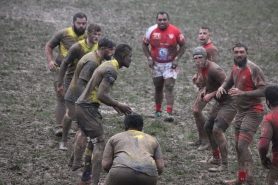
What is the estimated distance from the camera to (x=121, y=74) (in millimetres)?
14445

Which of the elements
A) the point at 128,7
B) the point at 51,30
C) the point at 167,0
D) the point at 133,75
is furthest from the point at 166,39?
the point at 167,0

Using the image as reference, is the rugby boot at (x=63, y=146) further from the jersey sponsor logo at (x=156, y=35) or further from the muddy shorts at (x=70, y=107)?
the jersey sponsor logo at (x=156, y=35)

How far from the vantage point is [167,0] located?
74.1 ft

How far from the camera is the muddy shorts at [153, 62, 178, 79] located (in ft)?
37.3

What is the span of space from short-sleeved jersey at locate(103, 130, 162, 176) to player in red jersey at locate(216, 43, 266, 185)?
202 cm

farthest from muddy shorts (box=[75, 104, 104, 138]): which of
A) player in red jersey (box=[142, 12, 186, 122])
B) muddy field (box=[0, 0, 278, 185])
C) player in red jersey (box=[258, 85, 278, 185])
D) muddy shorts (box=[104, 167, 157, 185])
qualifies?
player in red jersey (box=[142, 12, 186, 122])

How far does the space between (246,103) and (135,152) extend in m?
2.62

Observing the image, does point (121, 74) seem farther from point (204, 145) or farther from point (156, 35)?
point (204, 145)

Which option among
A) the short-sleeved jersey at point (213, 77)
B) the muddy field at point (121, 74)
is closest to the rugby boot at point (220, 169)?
the muddy field at point (121, 74)

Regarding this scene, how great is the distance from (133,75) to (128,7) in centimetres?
739

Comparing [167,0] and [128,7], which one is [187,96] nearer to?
[128,7]

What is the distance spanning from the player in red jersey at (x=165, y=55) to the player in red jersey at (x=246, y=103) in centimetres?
328

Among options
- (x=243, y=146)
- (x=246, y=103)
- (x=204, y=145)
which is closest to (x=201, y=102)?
(x=204, y=145)

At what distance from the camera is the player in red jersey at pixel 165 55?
11.4 m
